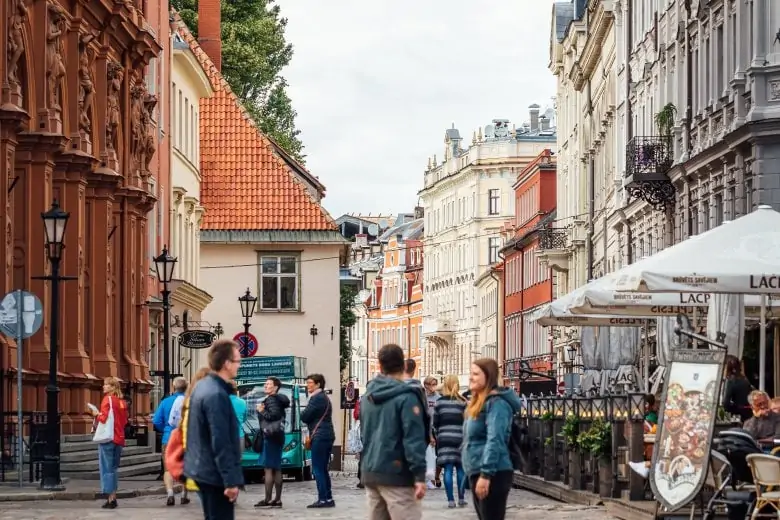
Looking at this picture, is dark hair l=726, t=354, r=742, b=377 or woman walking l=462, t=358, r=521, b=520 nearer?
woman walking l=462, t=358, r=521, b=520

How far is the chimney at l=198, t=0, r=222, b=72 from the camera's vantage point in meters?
66.1

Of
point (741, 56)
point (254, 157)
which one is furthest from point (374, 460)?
point (254, 157)

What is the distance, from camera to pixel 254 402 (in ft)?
124

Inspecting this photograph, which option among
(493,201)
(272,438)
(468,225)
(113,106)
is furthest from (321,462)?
(468,225)

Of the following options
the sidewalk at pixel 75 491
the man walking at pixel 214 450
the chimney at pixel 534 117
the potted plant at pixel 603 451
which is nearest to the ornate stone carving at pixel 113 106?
the sidewalk at pixel 75 491

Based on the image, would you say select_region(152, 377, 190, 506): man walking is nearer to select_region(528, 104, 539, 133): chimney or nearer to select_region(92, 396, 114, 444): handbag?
select_region(92, 396, 114, 444): handbag

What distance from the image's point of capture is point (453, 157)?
145000 millimetres

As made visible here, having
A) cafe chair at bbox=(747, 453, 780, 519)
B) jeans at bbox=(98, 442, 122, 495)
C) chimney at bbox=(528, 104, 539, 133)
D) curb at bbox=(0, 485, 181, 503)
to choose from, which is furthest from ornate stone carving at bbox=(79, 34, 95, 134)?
chimney at bbox=(528, 104, 539, 133)

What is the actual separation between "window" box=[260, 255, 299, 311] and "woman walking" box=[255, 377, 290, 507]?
3767cm

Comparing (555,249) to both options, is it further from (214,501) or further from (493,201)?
(214,501)

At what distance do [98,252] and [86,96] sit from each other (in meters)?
3.64

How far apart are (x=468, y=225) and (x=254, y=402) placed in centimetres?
9872

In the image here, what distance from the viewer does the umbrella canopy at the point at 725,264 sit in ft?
67.3

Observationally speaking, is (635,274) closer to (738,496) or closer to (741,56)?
(738,496)
